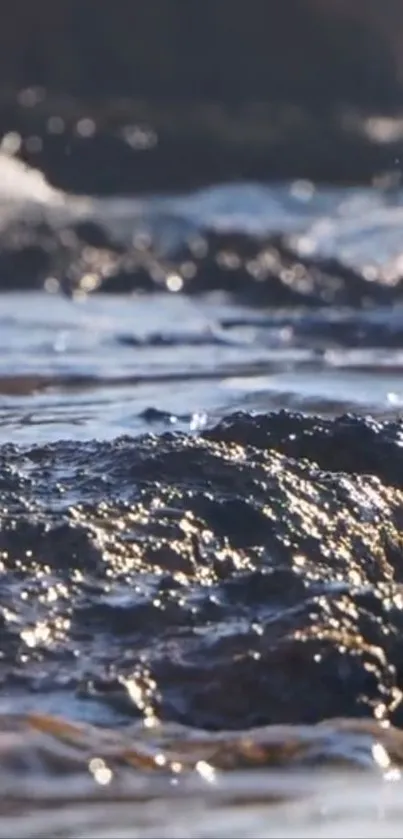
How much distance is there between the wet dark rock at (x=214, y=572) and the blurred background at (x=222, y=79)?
16678 millimetres

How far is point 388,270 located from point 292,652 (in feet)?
31.0

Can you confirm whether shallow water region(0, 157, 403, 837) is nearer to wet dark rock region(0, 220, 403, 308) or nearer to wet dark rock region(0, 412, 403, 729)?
wet dark rock region(0, 412, 403, 729)

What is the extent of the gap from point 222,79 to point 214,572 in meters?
23.2

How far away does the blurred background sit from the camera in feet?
72.1

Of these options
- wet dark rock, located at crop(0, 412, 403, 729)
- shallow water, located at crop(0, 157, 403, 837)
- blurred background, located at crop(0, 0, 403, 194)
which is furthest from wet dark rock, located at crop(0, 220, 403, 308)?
blurred background, located at crop(0, 0, 403, 194)

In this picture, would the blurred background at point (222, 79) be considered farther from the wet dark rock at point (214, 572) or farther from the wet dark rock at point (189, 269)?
the wet dark rock at point (214, 572)

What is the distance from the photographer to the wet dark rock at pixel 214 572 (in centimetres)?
333

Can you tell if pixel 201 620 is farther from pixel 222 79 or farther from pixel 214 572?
pixel 222 79

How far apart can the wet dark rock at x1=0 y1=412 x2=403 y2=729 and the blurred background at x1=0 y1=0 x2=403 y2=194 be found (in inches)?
657

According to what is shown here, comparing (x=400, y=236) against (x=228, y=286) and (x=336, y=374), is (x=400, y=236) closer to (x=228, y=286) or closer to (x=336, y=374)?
(x=228, y=286)

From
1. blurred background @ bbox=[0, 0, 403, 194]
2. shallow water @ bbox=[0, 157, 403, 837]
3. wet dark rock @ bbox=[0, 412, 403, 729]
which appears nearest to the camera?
shallow water @ bbox=[0, 157, 403, 837]

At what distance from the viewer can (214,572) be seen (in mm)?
3752

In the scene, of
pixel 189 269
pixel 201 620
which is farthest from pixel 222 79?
pixel 201 620

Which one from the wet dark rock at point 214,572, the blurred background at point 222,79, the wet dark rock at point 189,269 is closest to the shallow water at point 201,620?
the wet dark rock at point 214,572
